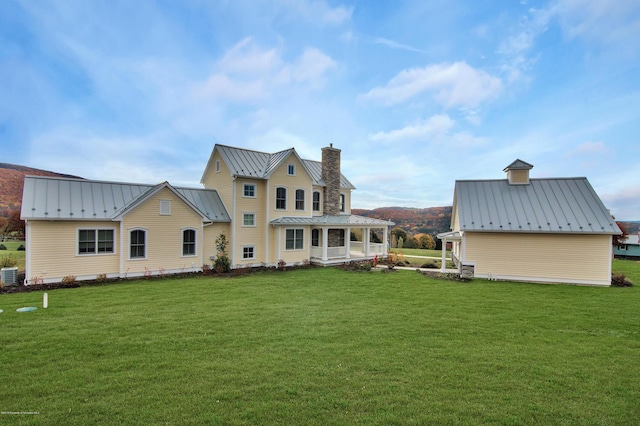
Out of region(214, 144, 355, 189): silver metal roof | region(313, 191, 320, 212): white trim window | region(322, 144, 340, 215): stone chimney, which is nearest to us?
region(214, 144, 355, 189): silver metal roof

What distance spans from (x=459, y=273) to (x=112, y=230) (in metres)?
17.9

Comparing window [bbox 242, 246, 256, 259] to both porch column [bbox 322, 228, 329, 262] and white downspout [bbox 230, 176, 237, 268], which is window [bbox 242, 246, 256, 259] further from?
porch column [bbox 322, 228, 329, 262]

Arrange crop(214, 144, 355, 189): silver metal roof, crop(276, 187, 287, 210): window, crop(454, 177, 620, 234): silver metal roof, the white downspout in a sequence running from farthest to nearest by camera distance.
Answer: crop(276, 187, 287, 210): window
crop(214, 144, 355, 189): silver metal roof
the white downspout
crop(454, 177, 620, 234): silver metal roof

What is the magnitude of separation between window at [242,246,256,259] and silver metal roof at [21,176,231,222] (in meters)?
3.15

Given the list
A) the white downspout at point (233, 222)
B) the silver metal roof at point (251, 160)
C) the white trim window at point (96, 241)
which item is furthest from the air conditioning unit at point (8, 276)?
the silver metal roof at point (251, 160)

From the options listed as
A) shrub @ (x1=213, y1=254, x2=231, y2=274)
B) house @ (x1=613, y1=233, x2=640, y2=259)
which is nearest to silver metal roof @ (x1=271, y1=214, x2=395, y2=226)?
shrub @ (x1=213, y1=254, x2=231, y2=274)

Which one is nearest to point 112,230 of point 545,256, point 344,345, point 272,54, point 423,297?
point 272,54

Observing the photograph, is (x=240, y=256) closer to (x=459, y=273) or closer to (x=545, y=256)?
(x=459, y=273)

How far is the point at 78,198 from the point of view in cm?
1458

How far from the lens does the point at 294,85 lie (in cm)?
1784

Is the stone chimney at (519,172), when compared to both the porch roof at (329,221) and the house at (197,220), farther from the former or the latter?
the house at (197,220)

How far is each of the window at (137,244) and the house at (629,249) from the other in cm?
3927

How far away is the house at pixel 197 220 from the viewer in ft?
45.2

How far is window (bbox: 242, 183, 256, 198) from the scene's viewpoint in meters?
19.0
